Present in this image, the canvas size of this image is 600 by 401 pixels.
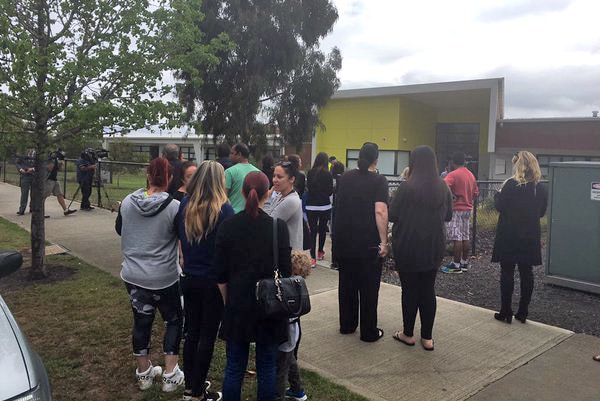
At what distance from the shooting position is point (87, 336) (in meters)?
4.74

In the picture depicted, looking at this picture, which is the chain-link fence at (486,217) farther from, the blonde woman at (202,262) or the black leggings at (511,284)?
the blonde woman at (202,262)

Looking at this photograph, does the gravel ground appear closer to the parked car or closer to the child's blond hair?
the child's blond hair

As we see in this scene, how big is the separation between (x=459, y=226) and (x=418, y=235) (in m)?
3.55

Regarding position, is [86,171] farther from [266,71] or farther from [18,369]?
[266,71]

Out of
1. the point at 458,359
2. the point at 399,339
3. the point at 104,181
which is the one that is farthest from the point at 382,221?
the point at 104,181

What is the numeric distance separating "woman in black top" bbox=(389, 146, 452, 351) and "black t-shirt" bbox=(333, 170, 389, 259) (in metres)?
0.19

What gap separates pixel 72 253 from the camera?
26.8 feet

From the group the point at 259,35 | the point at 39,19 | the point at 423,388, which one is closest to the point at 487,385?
the point at 423,388

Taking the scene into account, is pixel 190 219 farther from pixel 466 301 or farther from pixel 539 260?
pixel 466 301

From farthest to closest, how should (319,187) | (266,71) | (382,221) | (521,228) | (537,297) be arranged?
(266,71)
(319,187)
(537,297)
(521,228)
(382,221)

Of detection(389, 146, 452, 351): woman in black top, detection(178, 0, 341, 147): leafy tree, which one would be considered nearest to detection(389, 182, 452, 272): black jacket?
detection(389, 146, 452, 351): woman in black top

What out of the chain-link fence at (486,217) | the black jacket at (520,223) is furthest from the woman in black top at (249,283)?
the chain-link fence at (486,217)

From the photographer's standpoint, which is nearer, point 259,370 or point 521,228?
point 259,370

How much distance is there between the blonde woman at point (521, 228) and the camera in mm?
5121
